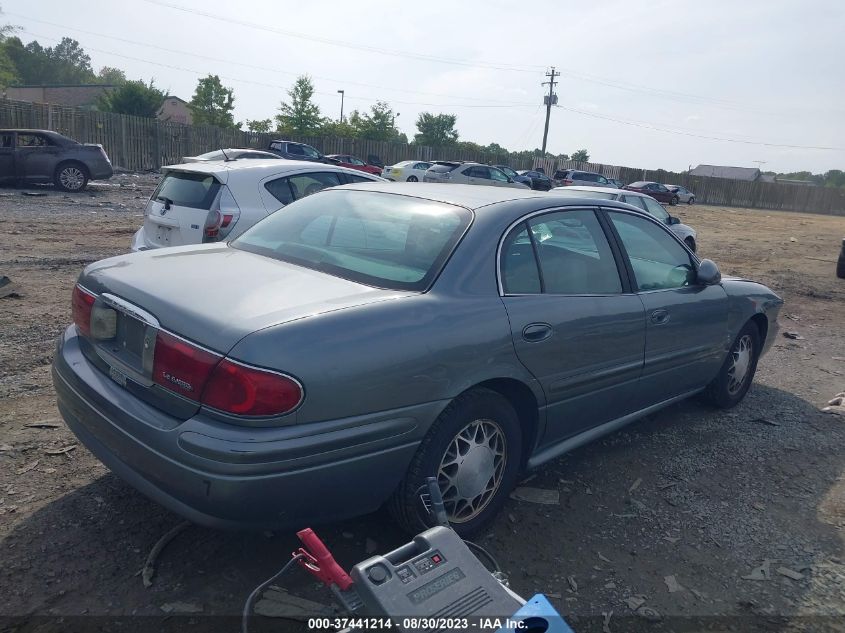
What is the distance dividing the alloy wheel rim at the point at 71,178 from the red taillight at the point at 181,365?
17.4m

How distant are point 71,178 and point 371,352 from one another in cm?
1795

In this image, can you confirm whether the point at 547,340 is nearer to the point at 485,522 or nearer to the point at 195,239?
the point at 485,522

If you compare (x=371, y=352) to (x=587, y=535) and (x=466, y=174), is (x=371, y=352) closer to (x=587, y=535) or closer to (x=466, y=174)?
(x=587, y=535)

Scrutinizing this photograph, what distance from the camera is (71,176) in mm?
17797

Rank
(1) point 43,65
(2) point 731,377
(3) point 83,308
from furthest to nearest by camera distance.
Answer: (1) point 43,65
(2) point 731,377
(3) point 83,308

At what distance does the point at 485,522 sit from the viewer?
11.0ft

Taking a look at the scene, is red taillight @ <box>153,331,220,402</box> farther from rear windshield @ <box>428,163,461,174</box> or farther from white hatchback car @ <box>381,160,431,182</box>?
rear windshield @ <box>428,163,461,174</box>

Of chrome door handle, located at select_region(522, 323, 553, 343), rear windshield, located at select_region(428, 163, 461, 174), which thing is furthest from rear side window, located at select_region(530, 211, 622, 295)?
rear windshield, located at select_region(428, 163, 461, 174)

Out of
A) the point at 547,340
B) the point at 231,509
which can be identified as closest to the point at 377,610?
the point at 231,509

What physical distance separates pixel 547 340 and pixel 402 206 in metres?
1.05

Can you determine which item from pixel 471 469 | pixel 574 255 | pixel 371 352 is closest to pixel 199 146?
pixel 574 255

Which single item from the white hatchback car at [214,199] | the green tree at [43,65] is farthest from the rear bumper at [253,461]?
the green tree at [43,65]

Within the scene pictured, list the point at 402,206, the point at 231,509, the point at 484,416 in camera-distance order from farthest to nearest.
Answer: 1. the point at 402,206
2. the point at 484,416
3. the point at 231,509

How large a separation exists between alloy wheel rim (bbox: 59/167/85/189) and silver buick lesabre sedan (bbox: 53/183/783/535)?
638 inches
